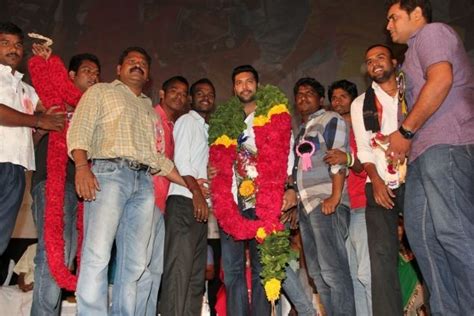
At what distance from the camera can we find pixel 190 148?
4473 millimetres

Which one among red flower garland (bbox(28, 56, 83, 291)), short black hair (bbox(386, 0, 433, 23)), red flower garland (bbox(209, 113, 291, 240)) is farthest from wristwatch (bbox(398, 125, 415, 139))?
red flower garland (bbox(28, 56, 83, 291))

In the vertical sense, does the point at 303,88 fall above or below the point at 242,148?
above

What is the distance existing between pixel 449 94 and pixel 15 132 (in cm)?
305

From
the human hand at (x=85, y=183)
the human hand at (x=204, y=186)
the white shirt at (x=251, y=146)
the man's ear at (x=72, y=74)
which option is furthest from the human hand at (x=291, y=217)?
the man's ear at (x=72, y=74)

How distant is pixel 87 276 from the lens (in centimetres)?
321

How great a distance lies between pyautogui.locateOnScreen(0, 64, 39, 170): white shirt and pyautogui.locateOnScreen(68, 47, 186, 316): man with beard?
530 millimetres

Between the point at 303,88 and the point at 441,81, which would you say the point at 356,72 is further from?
the point at 441,81

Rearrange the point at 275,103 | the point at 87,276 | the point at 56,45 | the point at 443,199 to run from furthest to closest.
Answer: the point at 56,45 → the point at 275,103 → the point at 87,276 → the point at 443,199

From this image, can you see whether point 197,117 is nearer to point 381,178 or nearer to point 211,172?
point 211,172

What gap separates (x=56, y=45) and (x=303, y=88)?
212 inches

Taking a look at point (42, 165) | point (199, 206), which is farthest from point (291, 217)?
point (42, 165)

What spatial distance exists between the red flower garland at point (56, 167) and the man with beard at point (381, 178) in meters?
2.31

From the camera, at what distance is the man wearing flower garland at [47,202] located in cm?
373

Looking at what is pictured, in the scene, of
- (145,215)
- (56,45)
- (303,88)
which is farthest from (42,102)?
(56,45)
